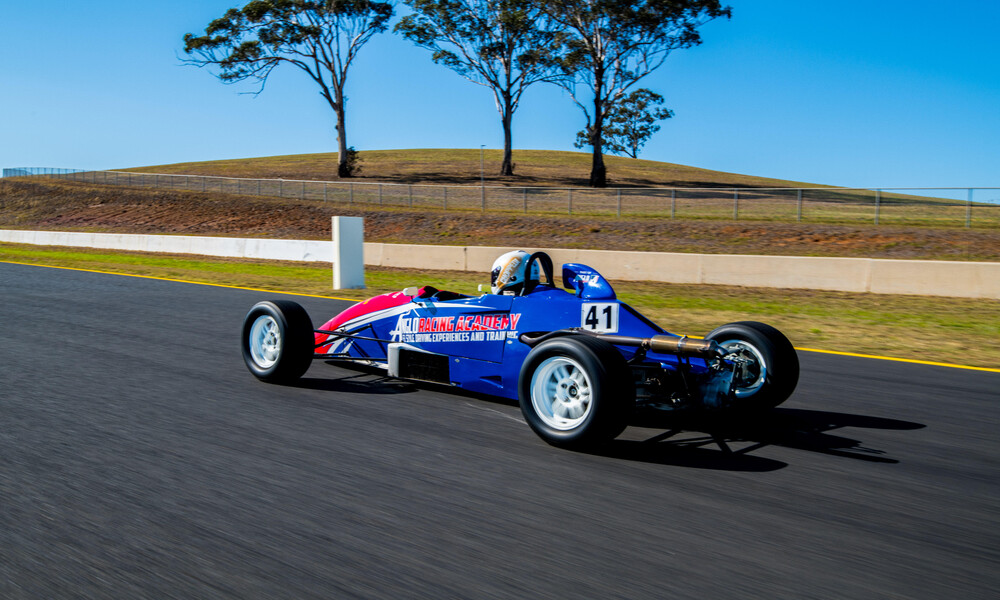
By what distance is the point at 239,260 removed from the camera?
2461 centimetres

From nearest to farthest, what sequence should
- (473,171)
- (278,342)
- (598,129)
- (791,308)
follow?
(278,342)
(791,308)
(598,129)
(473,171)

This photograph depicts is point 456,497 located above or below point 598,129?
below

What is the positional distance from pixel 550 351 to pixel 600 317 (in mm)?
844

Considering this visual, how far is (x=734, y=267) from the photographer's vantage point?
16875mm

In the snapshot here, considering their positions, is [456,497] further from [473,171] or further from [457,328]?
[473,171]

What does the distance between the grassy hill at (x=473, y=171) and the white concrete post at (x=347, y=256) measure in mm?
41618

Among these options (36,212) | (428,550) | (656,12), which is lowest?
(428,550)

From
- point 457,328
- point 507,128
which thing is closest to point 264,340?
point 457,328

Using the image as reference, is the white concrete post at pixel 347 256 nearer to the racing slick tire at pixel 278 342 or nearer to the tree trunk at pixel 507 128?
the racing slick tire at pixel 278 342

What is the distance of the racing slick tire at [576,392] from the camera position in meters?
4.67

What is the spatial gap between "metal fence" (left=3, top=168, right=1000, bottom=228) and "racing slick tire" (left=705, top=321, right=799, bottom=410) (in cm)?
1963

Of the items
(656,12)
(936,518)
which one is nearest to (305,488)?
(936,518)

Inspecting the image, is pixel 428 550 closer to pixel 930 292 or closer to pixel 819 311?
pixel 819 311

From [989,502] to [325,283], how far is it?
15.1 meters
